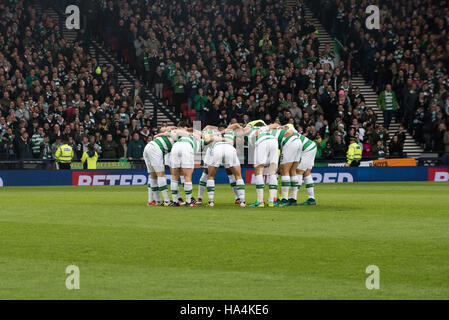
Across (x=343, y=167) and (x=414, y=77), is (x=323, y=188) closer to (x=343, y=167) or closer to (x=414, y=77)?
(x=343, y=167)

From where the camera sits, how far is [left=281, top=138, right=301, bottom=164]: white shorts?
2142 centimetres

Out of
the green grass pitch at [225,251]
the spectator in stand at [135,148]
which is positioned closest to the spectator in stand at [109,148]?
the spectator in stand at [135,148]

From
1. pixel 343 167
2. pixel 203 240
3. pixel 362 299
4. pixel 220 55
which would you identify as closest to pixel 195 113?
pixel 220 55

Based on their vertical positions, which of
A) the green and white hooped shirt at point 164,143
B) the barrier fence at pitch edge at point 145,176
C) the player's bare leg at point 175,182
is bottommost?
the barrier fence at pitch edge at point 145,176

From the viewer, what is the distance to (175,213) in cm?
1952

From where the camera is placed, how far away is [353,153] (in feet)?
117

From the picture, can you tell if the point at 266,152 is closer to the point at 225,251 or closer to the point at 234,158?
the point at 234,158

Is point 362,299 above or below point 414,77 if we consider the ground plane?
below

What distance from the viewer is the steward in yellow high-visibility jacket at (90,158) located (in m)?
33.8

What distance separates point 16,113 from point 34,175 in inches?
105

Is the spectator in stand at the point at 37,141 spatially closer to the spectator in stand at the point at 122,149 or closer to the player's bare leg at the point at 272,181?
the spectator in stand at the point at 122,149

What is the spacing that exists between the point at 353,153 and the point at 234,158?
50.9ft

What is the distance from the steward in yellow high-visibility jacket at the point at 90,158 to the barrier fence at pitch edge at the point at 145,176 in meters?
0.25
